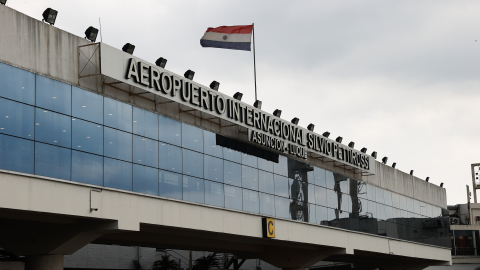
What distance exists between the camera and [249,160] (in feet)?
112

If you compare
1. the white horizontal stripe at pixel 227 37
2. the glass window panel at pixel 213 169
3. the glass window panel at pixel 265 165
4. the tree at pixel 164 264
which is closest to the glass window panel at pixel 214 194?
the glass window panel at pixel 213 169

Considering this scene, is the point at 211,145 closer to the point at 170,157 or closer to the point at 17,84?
the point at 170,157

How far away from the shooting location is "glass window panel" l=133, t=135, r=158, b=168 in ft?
88.0

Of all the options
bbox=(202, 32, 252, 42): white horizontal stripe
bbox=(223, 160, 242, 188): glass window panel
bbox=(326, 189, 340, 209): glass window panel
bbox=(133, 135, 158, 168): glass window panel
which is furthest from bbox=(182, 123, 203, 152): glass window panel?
bbox=(326, 189, 340, 209): glass window panel

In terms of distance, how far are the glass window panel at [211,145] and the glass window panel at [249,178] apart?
2.26 metres

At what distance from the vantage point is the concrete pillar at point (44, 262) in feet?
82.4

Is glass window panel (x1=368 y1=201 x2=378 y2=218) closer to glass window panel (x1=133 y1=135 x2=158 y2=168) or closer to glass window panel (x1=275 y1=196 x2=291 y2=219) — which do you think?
glass window panel (x1=275 y1=196 x2=291 y2=219)

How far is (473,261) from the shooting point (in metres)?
77.1

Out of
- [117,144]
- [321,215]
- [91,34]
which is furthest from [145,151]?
[321,215]

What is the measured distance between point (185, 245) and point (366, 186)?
675 inches

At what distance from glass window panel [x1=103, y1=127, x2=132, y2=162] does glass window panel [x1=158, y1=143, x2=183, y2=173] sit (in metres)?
2.03

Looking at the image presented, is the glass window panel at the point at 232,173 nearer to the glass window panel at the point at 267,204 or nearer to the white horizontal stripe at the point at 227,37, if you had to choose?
the glass window panel at the point at 267,204

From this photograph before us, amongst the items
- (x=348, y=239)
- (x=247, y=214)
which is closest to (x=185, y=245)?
(x=247, y=214)

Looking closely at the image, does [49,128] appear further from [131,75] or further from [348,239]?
[348,239]
